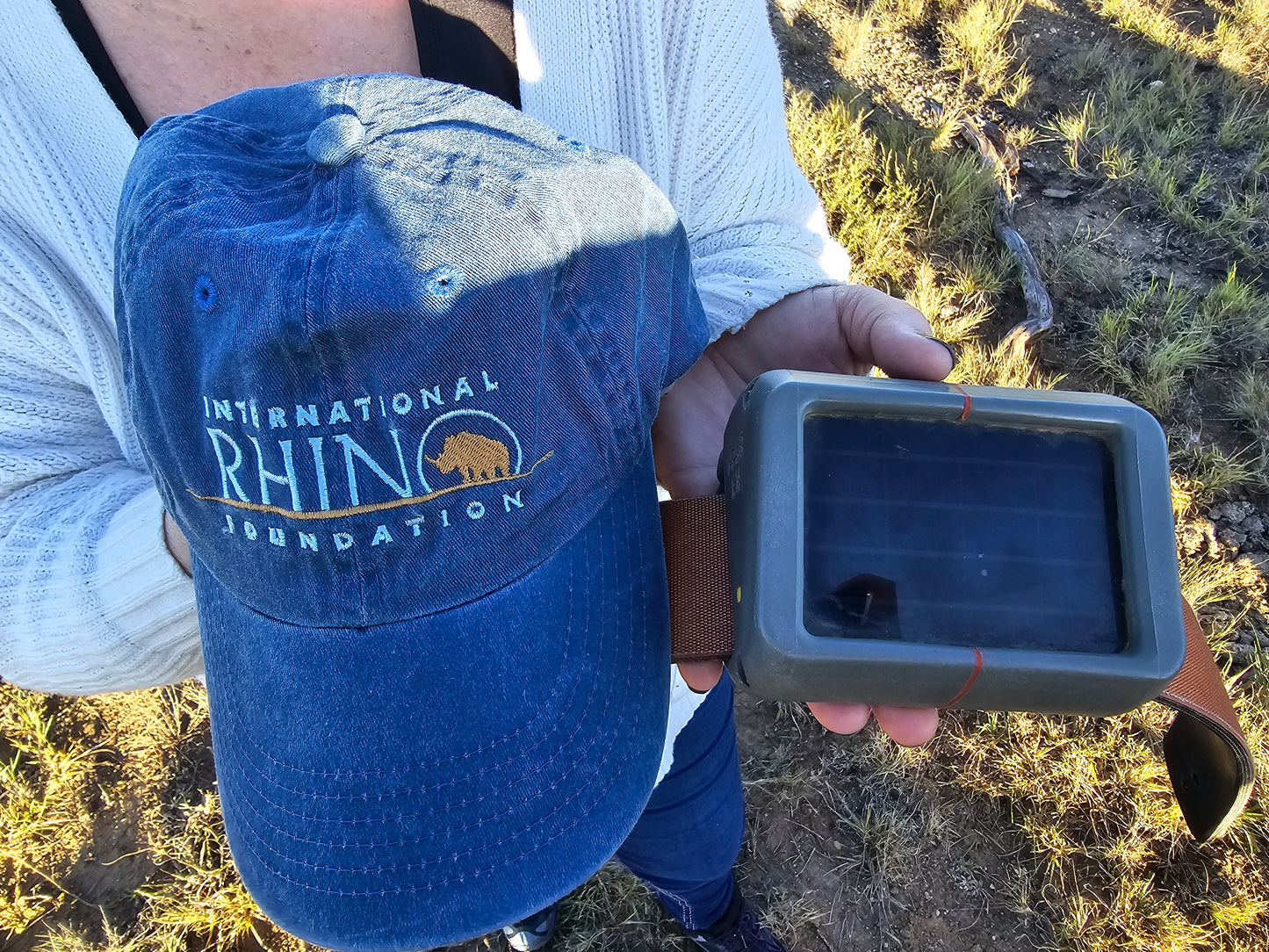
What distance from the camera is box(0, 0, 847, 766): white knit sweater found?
892 millimetres

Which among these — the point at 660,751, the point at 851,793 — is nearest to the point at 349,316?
the point at 660,751

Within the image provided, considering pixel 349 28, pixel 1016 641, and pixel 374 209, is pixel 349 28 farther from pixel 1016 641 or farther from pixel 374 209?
pixel 1016 641

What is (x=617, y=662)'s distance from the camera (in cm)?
85

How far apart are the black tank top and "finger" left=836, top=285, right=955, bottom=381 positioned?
530mm

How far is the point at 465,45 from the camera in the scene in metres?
1.04

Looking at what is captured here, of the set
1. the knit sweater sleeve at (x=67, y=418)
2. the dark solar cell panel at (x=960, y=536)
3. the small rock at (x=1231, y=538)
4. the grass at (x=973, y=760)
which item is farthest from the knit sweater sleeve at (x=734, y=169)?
the small rock at (x=1231, y=538)

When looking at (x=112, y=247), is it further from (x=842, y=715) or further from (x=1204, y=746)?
(x=1204, y=746)

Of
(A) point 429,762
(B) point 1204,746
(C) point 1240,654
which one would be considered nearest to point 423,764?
(A) point 429,762

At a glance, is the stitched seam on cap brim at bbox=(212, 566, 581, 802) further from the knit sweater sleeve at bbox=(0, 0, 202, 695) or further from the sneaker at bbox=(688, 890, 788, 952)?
the sneaker at bbox=(688, 890, 788, 952)

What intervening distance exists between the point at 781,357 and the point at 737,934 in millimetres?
1204

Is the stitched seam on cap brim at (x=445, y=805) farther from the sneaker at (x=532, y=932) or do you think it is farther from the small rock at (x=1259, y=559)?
the small rock at (x=1259, y=559)

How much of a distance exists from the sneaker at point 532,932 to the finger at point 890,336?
1.26 metres

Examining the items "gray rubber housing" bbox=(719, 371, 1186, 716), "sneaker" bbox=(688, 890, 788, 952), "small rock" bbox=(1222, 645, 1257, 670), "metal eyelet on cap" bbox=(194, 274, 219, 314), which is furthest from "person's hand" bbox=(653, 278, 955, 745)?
"small rock" bbox=(1222, 645, 1257, 670)

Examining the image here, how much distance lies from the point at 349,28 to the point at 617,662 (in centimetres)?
85
